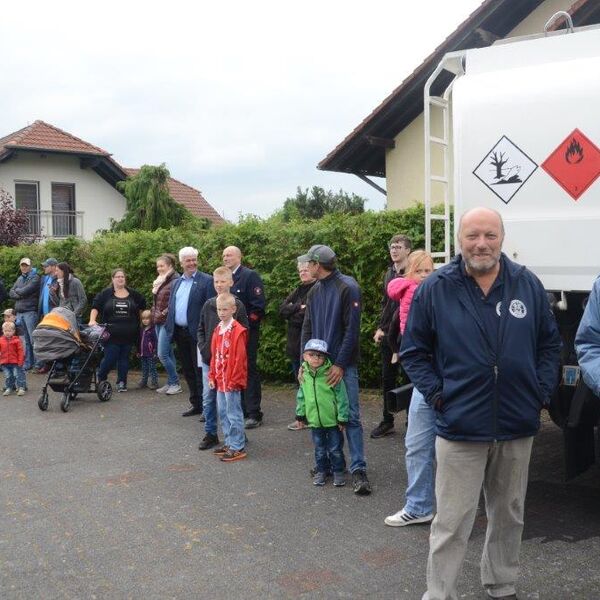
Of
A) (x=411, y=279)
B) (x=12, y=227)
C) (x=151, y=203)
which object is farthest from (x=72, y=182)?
(x=411, y=279)

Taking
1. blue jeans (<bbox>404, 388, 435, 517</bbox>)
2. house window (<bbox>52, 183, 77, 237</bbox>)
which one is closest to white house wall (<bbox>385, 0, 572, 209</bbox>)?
blue jeans (<bbox>404, 388, 435, 517</bbox>)

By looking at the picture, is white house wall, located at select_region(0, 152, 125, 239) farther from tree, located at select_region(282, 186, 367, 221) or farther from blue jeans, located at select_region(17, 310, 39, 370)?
blue jeans, located at select_region(17, 310, 39, 370)

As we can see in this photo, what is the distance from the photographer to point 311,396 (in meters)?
5.75

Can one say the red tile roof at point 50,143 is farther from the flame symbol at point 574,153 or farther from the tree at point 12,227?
the flame symbol at point 574,153

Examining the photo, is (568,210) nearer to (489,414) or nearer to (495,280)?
(495,280)

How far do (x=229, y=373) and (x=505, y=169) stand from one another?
121 inches

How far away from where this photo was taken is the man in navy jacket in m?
3.46

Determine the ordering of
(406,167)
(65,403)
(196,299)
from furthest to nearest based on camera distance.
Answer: (406,167) → (65,403) → (196,299)

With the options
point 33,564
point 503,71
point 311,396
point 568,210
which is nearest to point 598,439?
point 568,210

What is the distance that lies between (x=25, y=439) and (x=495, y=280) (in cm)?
609

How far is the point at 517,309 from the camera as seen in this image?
350 cm

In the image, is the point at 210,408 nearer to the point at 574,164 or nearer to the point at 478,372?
the point at 574,164

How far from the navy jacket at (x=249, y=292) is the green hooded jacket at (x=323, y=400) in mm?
2435

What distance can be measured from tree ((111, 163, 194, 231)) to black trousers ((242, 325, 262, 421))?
1680cm
